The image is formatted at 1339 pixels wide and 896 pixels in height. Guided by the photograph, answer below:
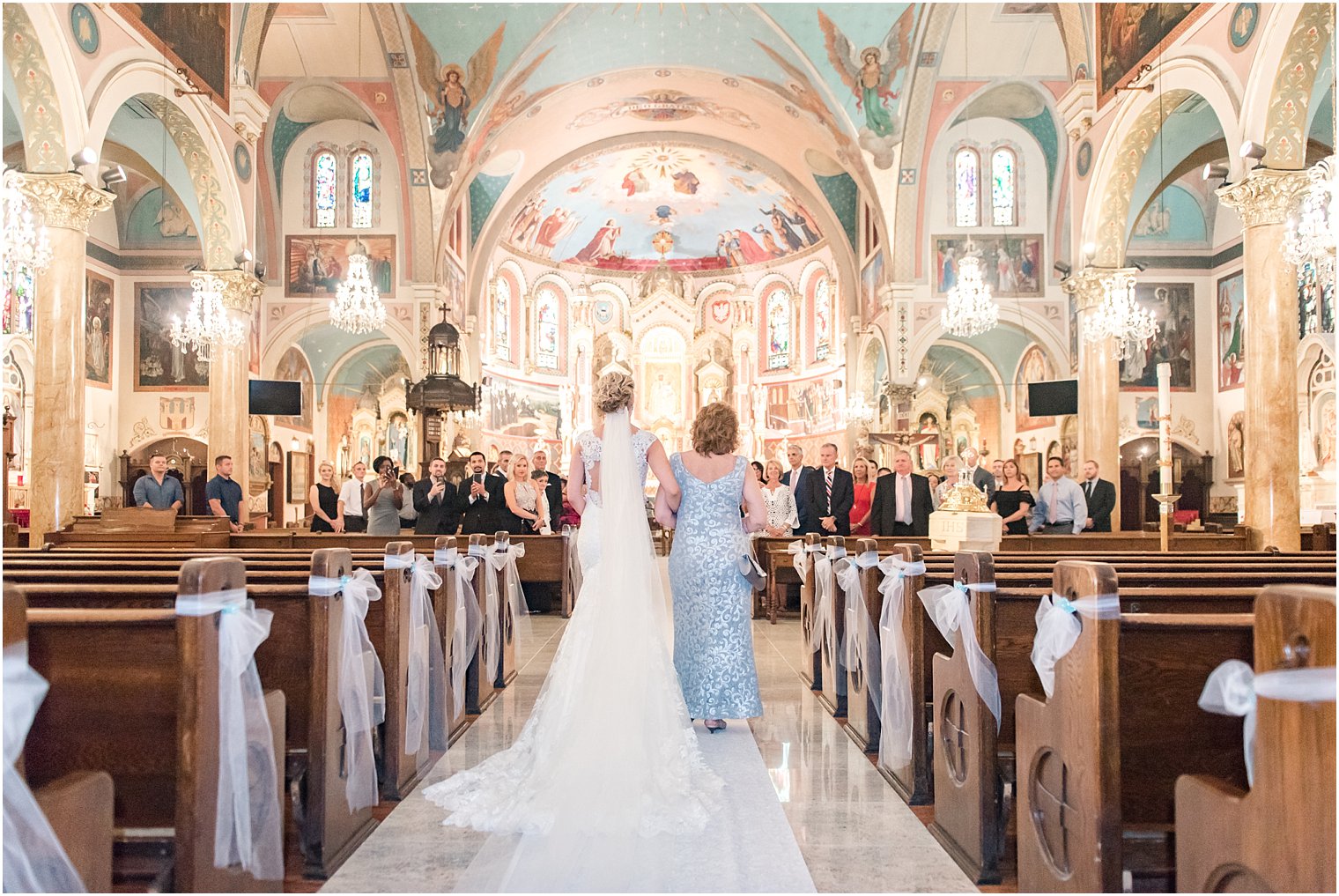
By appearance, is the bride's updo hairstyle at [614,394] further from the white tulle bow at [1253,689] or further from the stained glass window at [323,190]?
the stained glass window at [323,190]

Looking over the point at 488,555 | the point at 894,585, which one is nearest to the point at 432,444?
the point at 488,555

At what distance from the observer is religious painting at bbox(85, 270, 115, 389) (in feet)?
55.3

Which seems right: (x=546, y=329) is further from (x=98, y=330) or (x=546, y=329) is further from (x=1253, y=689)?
(x=1253, y=689)

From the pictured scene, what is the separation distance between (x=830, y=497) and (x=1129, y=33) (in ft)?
21.4

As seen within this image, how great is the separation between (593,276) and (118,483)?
15927mm

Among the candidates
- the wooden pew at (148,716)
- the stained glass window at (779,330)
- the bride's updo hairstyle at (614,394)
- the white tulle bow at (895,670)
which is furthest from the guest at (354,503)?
the stained glass window at (779,330)

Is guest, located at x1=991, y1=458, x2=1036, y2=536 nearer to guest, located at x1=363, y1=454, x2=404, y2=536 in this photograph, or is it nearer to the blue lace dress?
the blue lace dress

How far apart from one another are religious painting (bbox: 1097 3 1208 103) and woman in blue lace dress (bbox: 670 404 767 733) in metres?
8.31

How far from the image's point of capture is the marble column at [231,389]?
42.0 feet

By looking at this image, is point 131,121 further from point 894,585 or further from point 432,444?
point 894,585

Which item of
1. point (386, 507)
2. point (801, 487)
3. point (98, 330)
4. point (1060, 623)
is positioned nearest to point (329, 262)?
point (98, 330)

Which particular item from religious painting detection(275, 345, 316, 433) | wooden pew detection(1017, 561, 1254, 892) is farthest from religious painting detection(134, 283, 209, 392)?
wooden pew detection(1017, 561, 1254, 892)

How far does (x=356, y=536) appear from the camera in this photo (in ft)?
27.5

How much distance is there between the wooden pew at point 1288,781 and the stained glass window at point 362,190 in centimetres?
1778
